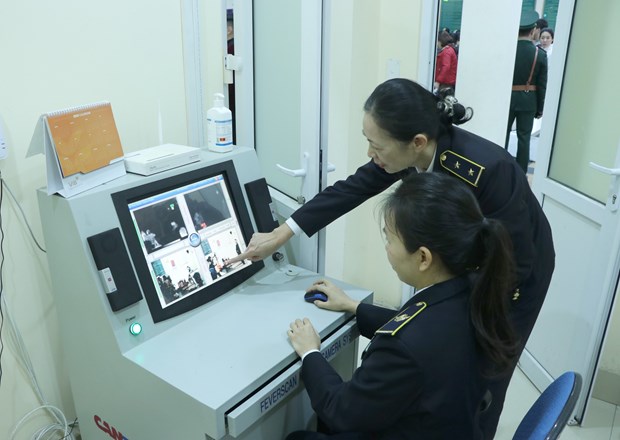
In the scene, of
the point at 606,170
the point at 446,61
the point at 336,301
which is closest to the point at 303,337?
the point at 336,301

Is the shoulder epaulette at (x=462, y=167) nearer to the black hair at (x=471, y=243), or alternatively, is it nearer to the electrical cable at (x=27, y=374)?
the black hair at (x=471, y=243)

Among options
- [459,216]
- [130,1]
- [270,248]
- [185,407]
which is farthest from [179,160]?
[459,216]

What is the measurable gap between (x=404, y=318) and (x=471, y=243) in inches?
7.9

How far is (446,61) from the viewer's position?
4340 mm

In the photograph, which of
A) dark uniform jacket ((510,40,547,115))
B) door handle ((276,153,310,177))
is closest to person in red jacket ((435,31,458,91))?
dark uniform jacket ((510,40,547,115))

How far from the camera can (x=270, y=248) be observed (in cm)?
162

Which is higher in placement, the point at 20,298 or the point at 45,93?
the point at 45,93

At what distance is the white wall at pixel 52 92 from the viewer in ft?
4.59

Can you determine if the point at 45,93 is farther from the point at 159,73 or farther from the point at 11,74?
the point at 159,73

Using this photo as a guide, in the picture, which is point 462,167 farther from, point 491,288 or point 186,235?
point 186,235

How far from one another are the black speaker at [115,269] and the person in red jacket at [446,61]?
3.49 meters

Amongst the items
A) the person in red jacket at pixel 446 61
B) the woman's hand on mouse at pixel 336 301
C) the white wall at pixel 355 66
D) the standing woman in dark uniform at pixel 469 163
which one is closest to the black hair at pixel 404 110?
the standing woman in dark uniform at pixel 469 163

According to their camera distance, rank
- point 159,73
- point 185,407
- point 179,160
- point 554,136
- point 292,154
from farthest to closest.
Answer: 1. point 554,136
2. point 292,154
3. point 159,73
4. point 179,160
5. point 185,407

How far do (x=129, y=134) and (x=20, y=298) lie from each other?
58 centimetres
